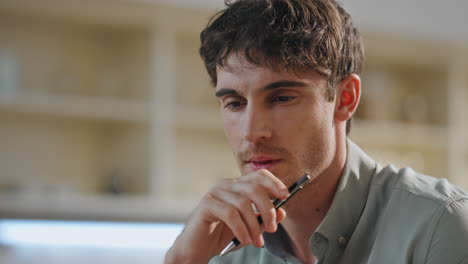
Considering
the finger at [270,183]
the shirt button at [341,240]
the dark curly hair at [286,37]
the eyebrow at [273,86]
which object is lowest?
the shirt button at [341,240]

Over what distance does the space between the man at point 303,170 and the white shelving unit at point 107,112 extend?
162cm

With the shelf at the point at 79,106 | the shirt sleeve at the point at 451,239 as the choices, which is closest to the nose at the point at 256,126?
the shirt sleeve at the point at 451,239

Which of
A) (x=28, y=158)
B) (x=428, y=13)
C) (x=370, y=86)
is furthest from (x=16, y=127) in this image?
(x=428, y=13)

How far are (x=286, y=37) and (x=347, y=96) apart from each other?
0.79 feet

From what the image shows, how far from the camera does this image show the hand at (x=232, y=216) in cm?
104

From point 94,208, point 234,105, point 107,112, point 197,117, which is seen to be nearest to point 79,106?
point 107,112

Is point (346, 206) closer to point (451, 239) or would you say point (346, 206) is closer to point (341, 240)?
point (341, 240)

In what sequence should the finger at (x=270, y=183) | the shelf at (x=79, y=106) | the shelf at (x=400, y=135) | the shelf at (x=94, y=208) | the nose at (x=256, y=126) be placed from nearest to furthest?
the finger at (x=270, y=183)
the nose at (x=256, y=126)
the shelf at (x=94, y=208)
the shelf at (x=79, y=106)
the shelf at (x=400, y=135)

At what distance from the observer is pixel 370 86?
3918mm

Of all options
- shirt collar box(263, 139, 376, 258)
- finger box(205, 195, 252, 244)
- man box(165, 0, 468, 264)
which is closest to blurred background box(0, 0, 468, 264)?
shirt collar box(263, 139, 376, 258)

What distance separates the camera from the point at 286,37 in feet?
4.17

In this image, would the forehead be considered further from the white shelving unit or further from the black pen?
the white shelving unit

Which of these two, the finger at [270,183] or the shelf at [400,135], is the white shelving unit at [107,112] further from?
the finger at [270,183]

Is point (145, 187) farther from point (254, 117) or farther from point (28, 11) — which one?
point (254, 117)
